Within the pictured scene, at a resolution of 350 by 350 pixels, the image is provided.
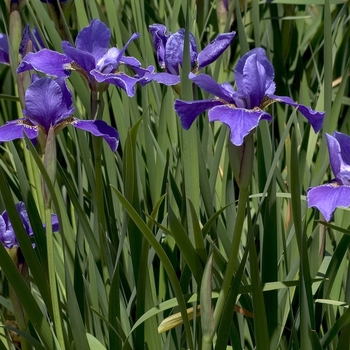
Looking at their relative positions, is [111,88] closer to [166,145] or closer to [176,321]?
[166,145]

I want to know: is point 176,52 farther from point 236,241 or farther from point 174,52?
point 236,241

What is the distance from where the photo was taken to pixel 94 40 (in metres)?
0.94

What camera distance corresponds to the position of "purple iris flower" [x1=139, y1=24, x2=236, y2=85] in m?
0.92

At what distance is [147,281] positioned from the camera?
2.91 ft

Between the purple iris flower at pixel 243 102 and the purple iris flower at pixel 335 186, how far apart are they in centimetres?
7

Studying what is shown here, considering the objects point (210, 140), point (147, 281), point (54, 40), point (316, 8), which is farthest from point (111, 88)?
point (316, 8)

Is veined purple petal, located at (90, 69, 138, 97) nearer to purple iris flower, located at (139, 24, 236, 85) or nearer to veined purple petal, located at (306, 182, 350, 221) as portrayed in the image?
purple iris flower, located at (139, 24, 236, 85)

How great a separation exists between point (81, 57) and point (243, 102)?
25 centimetres

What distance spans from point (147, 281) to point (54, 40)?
0.48 m

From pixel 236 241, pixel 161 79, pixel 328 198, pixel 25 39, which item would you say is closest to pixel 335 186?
pixel 328 198

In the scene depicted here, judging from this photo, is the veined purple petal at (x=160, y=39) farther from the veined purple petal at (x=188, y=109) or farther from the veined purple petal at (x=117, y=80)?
the veined purple petal at (x=188, y=109)

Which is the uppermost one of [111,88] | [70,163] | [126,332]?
[111,88]

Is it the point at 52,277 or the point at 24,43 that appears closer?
the point at 52,277

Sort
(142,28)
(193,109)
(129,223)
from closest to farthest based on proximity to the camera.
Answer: (193,109) → (129,223) → (142,28)
